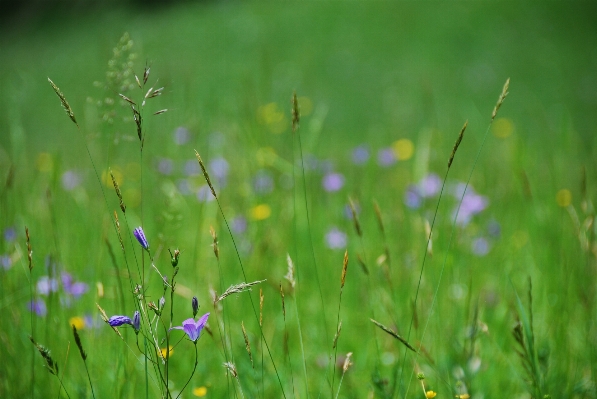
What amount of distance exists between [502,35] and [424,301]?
7.56 metres

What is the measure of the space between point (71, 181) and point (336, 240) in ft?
4.79

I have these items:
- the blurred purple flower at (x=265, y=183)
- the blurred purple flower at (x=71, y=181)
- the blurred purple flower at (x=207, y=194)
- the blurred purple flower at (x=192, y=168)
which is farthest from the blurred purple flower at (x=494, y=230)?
the blurred purple flower at (x=71, y=181)

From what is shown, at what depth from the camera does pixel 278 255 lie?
188 centimetres

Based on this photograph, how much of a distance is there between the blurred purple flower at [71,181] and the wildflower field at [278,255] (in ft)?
0.03

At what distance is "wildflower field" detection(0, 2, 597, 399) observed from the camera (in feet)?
3.32

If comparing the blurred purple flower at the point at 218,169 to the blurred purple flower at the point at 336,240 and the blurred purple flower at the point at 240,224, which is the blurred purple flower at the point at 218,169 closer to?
the blurred purple flower at the point at 240,224

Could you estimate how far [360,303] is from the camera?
1.74 meters

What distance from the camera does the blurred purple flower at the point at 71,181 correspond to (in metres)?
2.50

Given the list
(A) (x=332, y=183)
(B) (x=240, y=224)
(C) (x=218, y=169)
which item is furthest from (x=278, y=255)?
(C) (x=218, y=169)

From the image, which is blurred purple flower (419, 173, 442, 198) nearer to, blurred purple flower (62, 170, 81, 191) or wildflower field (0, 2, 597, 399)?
wildflower field (0, 2, 597, 399)

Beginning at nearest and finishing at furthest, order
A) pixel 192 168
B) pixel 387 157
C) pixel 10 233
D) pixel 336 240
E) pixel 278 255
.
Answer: pixel 10 233 → pixel 278 255 → pixel 336 240 → pixel 387 157 → pixel 192 168

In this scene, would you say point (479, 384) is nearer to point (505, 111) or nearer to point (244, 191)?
point (244, 191)

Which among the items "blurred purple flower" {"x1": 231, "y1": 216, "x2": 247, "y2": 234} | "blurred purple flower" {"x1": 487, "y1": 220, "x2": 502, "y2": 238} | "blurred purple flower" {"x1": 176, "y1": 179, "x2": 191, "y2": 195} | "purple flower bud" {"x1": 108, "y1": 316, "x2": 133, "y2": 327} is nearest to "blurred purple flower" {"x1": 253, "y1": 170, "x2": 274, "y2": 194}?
"blurred purple flower" {"x1": 231, "y1": 216, "x2": 247, "y2": 234}

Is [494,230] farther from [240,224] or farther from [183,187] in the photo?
[183,187]
